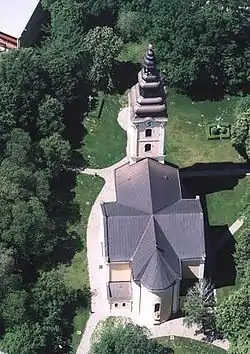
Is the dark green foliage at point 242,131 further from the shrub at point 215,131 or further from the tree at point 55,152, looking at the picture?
the tree at point 55,152

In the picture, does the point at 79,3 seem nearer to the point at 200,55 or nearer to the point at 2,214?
the point at 200,55

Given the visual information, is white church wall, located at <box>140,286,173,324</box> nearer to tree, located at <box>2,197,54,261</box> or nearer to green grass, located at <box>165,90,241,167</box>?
tree, located at <box>2,197,54,261</box>

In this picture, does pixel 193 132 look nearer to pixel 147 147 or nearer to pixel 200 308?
pixel 147 147

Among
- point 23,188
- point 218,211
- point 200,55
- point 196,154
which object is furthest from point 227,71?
point 23,188

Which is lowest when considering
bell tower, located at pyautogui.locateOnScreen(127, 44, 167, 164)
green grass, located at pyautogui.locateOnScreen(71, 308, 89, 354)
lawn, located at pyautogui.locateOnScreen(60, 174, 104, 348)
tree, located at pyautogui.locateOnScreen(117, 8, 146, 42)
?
green grass, located at pyautogui.locateOnScreen(71, 308, 89, 354)

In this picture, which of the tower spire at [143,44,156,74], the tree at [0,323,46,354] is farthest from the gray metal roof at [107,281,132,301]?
the tower spire at [143,44,156,74]

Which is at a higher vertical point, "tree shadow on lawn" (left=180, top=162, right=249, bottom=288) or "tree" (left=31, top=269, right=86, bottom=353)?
"tree shadow on lawn" (left=180, top=162, right=249, bottom=288)

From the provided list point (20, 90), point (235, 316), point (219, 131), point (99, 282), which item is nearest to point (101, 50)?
point (20, 90)
